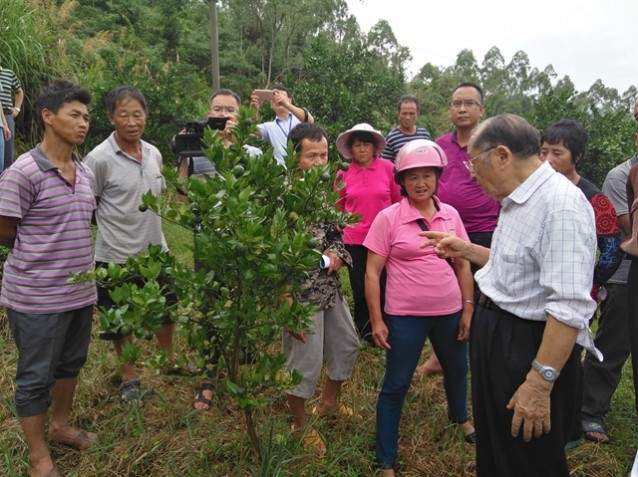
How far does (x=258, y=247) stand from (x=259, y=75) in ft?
57.8

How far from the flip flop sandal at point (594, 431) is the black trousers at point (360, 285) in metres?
1.33

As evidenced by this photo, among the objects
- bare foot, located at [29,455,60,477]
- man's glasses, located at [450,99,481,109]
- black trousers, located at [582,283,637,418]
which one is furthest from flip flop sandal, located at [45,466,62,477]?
man's glasses, located at [450,99,481,109]

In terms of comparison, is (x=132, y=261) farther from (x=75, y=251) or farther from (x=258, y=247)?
(x=75, y=251)

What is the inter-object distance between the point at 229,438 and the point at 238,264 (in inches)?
45.6

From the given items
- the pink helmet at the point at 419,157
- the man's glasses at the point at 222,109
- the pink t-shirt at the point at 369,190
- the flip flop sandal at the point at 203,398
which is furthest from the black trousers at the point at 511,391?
the man's glasses at the point at 222,109

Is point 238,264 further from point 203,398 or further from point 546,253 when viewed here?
point 203,398

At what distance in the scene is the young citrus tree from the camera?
1.57 meters

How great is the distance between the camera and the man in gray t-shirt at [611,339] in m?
Result: 2.79

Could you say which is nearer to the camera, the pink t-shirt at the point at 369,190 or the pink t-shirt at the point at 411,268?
the pink t-shirt at the point at 411,268

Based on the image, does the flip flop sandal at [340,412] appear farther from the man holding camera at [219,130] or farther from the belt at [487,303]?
the man holding camera at [219,130]

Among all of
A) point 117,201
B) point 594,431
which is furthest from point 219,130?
point 594,431

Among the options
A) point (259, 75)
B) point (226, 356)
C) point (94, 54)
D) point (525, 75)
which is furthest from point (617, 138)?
point (525, 75)

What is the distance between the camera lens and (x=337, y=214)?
1.89m

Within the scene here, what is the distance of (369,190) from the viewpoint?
3.24 m
